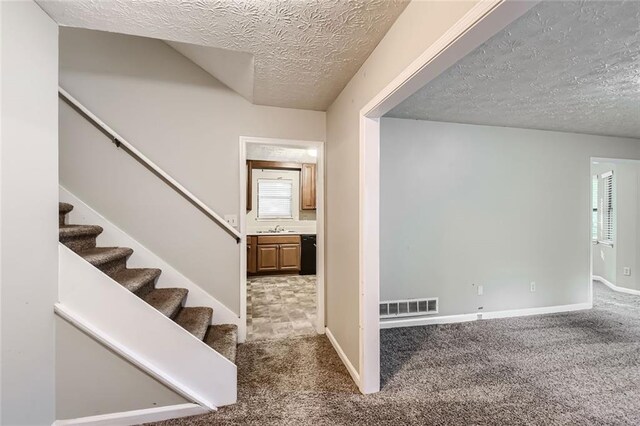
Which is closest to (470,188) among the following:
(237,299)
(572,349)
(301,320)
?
(572,349)

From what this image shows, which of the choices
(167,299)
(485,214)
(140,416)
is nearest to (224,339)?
(167,299)

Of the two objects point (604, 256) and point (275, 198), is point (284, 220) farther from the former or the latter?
point (604, 256)

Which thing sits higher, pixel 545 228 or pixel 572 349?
pixel 545 228

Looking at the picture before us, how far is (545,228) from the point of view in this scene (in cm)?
348

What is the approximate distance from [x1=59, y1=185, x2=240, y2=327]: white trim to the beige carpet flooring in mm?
417

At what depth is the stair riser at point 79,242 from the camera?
2012 mm

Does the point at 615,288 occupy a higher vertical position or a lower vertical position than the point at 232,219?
lower

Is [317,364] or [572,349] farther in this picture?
[572,349]

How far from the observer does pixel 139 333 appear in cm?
166

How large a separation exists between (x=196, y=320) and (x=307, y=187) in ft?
12.9

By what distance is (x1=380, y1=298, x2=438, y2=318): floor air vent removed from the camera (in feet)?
10.1

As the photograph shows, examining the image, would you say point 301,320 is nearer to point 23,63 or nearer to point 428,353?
point 428,353

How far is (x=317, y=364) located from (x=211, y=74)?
2831mm

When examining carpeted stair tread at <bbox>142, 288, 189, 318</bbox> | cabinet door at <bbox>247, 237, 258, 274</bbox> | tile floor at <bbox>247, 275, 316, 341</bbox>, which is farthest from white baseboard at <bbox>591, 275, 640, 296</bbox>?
carpeted stair tread at <bbox>142, 288, 189, 318</bbox>
